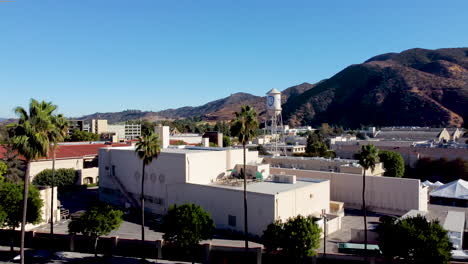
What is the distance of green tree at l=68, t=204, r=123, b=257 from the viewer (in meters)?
29.8

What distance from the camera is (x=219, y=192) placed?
128 ft

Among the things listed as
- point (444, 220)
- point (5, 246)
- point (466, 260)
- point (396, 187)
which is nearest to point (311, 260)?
point (466, 260)

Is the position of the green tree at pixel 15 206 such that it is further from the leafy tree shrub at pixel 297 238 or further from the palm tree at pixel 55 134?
the leafy tree shrub at pixel 297 238

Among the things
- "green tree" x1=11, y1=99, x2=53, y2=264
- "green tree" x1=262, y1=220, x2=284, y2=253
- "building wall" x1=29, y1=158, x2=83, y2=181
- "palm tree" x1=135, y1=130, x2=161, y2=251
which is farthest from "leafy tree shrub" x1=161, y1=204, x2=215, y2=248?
"building wall" x1=29, y1=158, x2=83, y2=181

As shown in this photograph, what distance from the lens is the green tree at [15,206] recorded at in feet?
108

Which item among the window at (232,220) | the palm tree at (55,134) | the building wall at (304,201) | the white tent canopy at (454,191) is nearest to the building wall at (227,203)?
the window at (232,220)

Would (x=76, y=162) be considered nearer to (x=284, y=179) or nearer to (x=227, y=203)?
(x=227, y=203)

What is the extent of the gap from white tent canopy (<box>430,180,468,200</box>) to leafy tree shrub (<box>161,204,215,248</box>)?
39.9 m

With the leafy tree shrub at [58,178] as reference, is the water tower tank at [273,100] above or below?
above

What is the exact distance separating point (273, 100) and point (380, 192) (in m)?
35.8

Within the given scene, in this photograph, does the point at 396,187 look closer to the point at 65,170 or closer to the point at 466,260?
the point at 466,260

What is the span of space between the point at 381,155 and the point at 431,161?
14448 mm

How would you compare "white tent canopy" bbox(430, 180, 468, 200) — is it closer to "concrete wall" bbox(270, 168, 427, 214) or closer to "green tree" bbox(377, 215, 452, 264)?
"concrete wall" bbox(270, 168, 427, 214)

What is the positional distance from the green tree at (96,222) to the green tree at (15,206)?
5.73 meters
